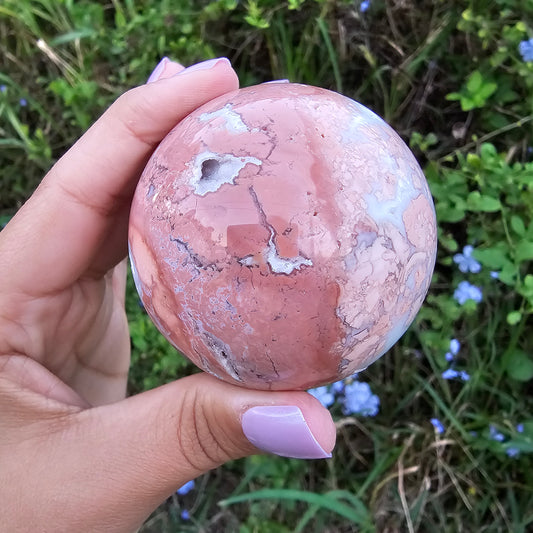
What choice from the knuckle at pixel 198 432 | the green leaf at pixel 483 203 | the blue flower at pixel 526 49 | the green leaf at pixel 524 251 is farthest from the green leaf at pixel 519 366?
the knuckle at pixel 198 432

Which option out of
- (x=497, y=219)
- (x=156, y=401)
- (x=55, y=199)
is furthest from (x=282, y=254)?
(x=497, y=219)

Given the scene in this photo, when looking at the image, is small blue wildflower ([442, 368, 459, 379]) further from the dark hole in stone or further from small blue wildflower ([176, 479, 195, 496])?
the dark hole in stone

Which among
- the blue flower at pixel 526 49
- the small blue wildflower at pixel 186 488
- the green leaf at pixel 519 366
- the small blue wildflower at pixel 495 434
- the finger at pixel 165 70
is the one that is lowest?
the small blue wildflower at pixel 186 488

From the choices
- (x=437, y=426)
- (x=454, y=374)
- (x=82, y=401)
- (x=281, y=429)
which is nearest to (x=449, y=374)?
(x=454, y=374)

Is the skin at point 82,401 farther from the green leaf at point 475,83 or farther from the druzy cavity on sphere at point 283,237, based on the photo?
the green leaf at point 475,83

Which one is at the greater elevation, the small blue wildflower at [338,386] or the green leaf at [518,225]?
the green leaf at [518,225]

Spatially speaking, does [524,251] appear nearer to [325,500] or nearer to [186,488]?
[325,500]

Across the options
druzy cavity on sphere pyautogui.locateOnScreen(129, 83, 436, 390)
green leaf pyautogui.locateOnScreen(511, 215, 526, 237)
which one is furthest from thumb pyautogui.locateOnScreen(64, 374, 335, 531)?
green leaf pyautogui.locateOnScreen(511, 215, 526, 237)
